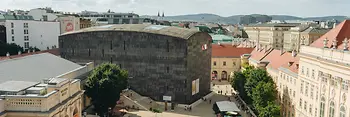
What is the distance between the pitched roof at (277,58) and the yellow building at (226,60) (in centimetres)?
2285

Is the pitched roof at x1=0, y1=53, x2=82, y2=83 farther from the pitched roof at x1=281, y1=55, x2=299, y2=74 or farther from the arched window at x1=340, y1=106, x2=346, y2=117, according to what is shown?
the pitched roof at x1=281, y1=55, x2=299, y2=74

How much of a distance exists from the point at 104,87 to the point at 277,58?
38617mm

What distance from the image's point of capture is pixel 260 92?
199 feet

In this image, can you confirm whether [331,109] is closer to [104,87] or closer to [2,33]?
[104,87]

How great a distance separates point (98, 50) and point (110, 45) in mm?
3113

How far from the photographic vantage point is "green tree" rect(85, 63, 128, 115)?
51688mm

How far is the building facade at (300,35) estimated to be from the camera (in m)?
114

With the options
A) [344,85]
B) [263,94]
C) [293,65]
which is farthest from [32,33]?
[344,85]

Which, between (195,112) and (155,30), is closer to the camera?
(195,112)

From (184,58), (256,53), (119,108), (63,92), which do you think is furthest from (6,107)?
(256,53)

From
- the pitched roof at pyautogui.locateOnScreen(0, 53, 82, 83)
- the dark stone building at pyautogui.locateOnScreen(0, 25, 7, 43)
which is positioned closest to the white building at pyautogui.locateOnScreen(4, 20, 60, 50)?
the dark stone building at pyautogui.locateOnScreen(0, 25, 7, 43)

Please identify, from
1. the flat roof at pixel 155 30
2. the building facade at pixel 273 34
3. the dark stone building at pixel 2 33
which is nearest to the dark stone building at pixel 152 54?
the flat roof at pixel 155 30

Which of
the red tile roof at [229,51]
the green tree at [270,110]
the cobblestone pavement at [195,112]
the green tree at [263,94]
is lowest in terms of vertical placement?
the cobblestone pavement at [195,112]

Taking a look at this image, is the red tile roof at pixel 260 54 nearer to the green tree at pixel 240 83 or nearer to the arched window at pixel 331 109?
the green tree at pixel 240 83
